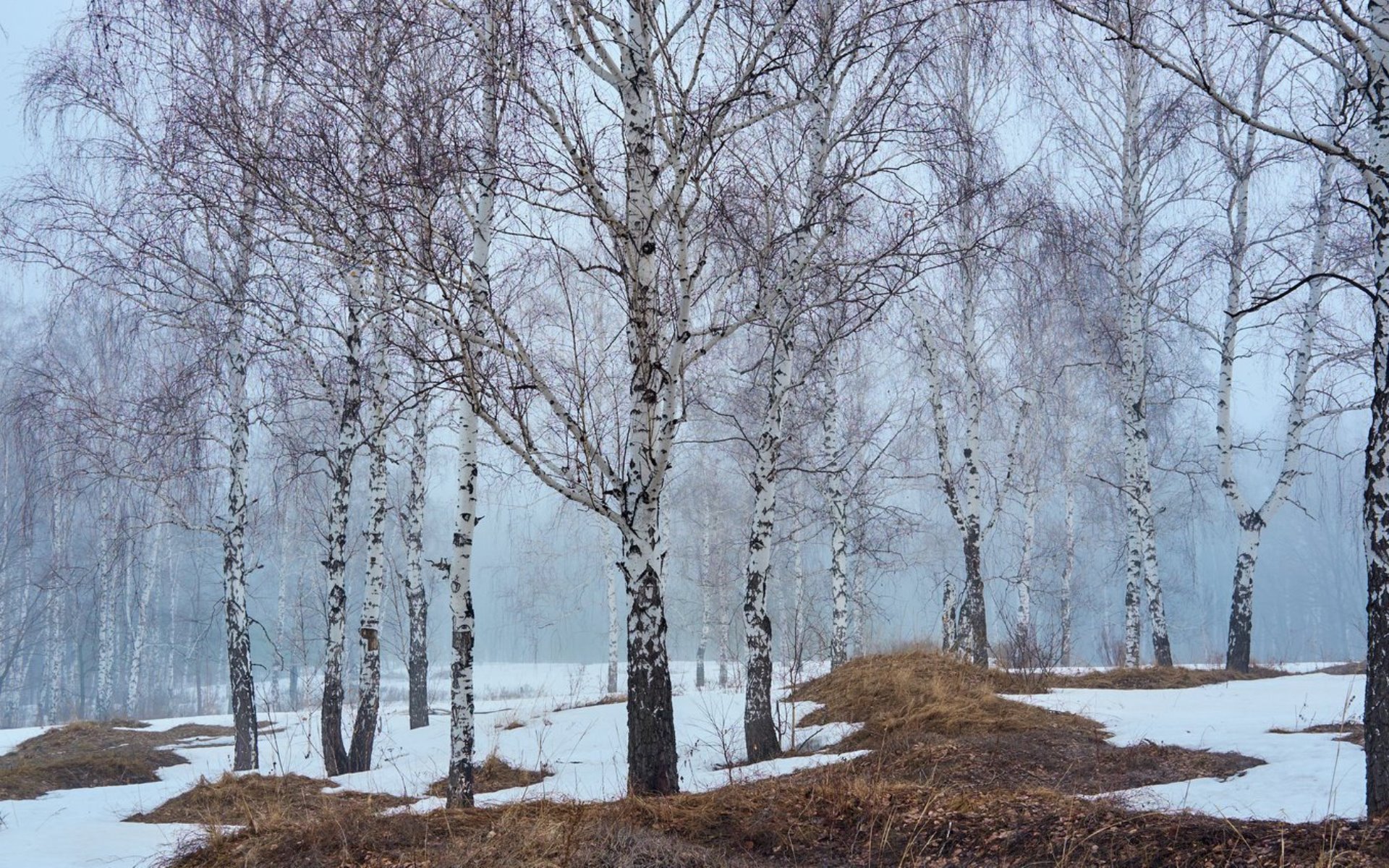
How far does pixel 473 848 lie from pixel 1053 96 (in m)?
13.3

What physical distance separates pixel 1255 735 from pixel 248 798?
313 inches

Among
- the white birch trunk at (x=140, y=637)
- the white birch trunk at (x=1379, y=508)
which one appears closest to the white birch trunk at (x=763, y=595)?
the white birch trunk at (x=1379, y=508)

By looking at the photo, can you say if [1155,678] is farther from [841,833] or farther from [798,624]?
[841,833]

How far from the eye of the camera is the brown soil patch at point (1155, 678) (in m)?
11.3

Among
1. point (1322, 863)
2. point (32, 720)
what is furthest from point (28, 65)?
point (32, 720)

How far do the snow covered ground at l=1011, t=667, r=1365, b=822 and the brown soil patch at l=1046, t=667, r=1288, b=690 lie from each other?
1.40 feet

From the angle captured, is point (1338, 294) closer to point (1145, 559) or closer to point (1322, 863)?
point (1145, 559)

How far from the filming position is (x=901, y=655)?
9.96m

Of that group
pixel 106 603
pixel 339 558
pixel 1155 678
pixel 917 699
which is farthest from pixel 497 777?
pixel 106 603

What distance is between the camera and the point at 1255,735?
686cm

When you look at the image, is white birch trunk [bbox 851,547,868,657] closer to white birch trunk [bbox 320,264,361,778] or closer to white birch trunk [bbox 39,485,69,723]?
white birch trunk [bbox 320,264,361,778]

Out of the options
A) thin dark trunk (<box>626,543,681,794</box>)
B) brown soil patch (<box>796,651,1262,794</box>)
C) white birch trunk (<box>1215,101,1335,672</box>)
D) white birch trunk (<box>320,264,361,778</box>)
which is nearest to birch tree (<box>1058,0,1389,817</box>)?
brown soil patch (<box>796,651,1262,794</box>)

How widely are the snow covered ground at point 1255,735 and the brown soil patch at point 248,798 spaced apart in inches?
206

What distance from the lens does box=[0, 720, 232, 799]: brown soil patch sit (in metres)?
9.07
